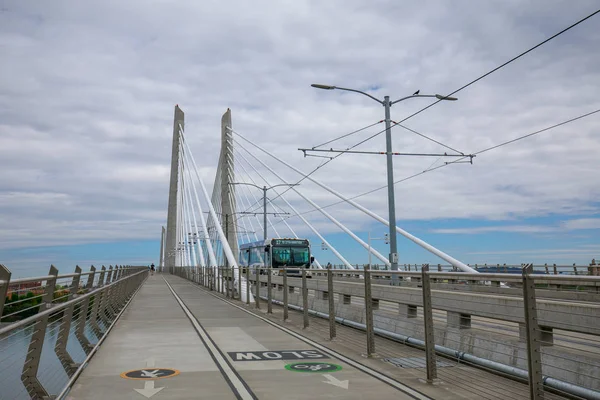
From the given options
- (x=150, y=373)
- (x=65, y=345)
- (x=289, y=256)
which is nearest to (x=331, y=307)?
(x=150, y=373)

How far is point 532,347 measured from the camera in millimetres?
6020

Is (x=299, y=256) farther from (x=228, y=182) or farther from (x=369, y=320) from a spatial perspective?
(x=369, y=320)

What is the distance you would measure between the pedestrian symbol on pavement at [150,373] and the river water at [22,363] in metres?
0.81

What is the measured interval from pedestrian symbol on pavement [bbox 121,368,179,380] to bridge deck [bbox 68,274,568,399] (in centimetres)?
1

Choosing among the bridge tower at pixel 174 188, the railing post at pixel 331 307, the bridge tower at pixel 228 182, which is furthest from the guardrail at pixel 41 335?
the bridge tower at pixel 174 188

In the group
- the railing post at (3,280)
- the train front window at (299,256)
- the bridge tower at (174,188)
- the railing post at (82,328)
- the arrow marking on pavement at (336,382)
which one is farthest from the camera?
the bridge tower at (174,188)

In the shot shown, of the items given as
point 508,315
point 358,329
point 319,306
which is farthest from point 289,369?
point 319,306

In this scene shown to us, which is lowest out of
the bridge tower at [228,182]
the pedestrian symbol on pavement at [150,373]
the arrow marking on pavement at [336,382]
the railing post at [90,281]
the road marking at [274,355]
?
the arrow marking on pavement at [336,382]

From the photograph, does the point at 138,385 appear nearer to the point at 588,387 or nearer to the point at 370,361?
the point at 370,361

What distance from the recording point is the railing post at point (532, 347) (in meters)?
6.00

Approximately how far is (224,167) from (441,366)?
52.9 meters

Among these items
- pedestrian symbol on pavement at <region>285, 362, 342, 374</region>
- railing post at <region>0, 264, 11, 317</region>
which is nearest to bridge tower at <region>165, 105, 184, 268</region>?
pedestrian symbol on pavement at <region>285, 362, 342, 374</region>

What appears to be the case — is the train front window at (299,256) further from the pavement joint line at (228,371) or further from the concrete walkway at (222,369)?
the pavement joint line at (228,371)

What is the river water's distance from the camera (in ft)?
18.0
